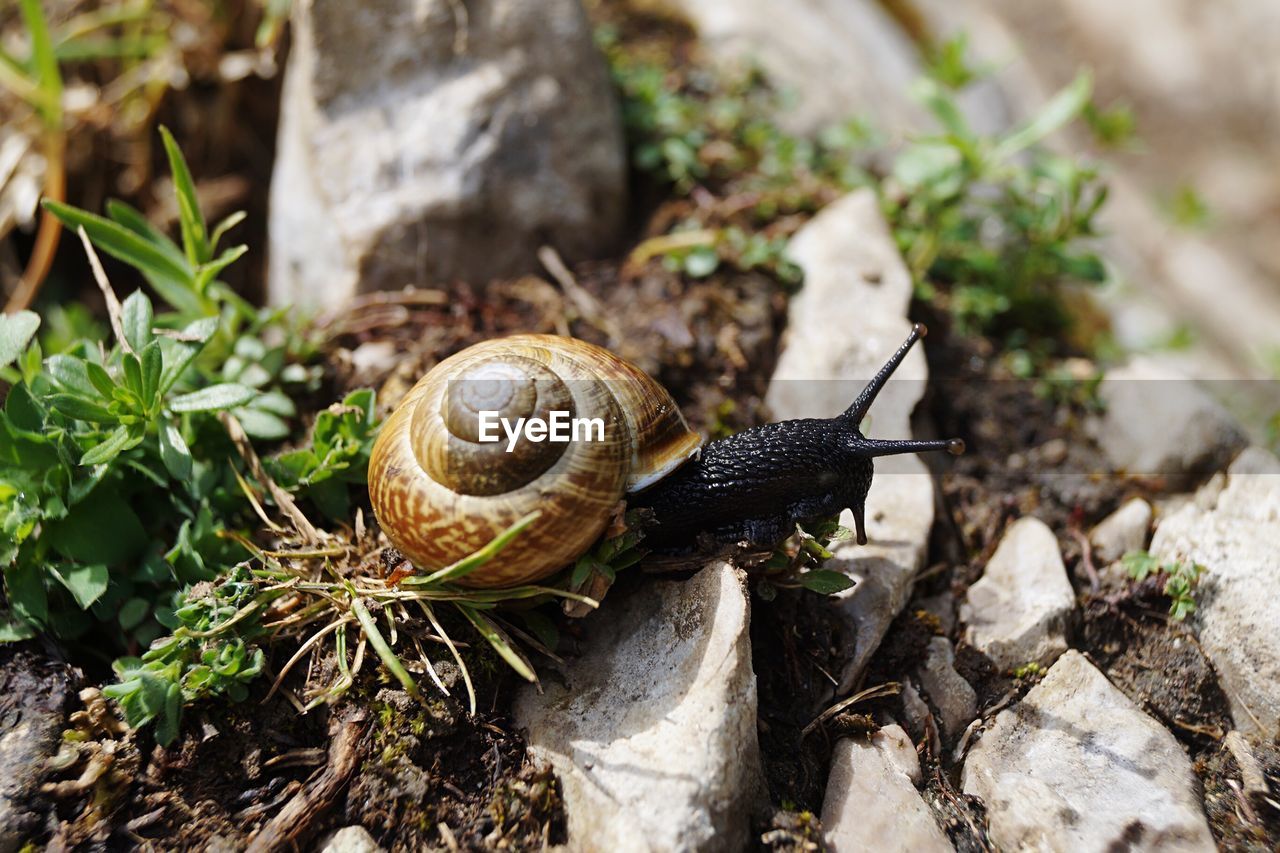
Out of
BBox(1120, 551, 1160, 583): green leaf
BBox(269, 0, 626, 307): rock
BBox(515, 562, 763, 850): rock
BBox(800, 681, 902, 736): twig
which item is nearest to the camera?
BBox(515, 562, 763, 850): rock

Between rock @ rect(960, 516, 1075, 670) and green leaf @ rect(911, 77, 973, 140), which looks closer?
rock @ rect(960, 516, 1075, 670)

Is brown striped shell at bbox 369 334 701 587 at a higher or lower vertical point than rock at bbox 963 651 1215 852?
higher

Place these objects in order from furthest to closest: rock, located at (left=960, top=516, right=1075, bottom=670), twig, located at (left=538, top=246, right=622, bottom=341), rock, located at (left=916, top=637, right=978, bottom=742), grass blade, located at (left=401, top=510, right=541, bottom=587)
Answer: twig, located at (left=538, top=246, right=622, bottom=341)
rock, located at (left=960, top=516, right=1075, bottom=670)
rock, located at (left=916, top=637, right=978, bottom=742)
grass blade, located at (left=401, top=510, right=541, bottom=587)

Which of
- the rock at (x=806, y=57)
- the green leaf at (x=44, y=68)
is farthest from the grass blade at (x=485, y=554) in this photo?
the green leaf at (x=44, y=68)

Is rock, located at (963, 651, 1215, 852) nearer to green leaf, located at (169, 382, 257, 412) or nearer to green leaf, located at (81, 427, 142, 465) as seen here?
green leaf, located at (169, 382, 257, 412)

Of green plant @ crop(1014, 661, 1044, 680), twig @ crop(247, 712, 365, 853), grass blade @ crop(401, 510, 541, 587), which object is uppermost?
grass blade @ crop(401, 510, 541, 587)

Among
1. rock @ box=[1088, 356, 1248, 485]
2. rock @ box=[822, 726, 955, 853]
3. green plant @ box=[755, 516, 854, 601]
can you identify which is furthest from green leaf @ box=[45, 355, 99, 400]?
rock @ box=[1088, 356, 1248, 485]

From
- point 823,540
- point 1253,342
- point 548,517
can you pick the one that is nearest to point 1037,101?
point 1253,342
